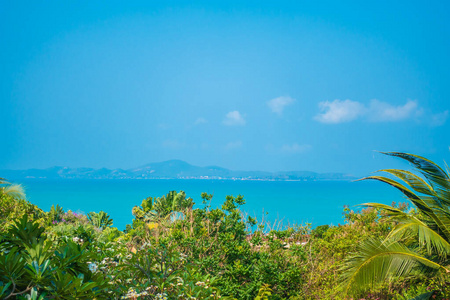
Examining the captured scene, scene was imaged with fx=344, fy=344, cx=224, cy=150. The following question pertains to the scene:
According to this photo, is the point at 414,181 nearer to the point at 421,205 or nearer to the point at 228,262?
the point at 421,205

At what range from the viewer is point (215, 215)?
535 centimetres

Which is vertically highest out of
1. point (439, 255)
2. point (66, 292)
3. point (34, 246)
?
point (34, 246)

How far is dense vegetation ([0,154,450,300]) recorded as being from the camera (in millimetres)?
1912

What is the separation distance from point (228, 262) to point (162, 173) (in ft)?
535

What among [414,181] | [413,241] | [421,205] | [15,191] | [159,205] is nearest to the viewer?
[421,205]

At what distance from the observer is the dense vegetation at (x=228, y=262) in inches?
75.3

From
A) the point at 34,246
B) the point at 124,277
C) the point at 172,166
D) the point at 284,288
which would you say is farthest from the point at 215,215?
the point at 172,166

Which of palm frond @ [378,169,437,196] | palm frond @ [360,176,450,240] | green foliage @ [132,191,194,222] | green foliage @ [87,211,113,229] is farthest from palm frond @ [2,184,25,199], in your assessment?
palm frond @ [378,169,437,196]

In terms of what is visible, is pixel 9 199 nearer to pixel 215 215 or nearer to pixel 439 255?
pixel 215 215

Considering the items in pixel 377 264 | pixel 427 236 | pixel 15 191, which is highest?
pixel 427 236

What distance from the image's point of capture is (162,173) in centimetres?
16488

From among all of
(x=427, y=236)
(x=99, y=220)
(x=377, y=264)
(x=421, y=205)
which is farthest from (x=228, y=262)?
(x=99, y=220)

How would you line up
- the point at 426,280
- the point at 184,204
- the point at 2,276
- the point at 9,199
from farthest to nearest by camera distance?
the point at 184,204, the point at 9,199, the point at 426,280, the point at 2,276

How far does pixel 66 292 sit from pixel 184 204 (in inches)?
289
